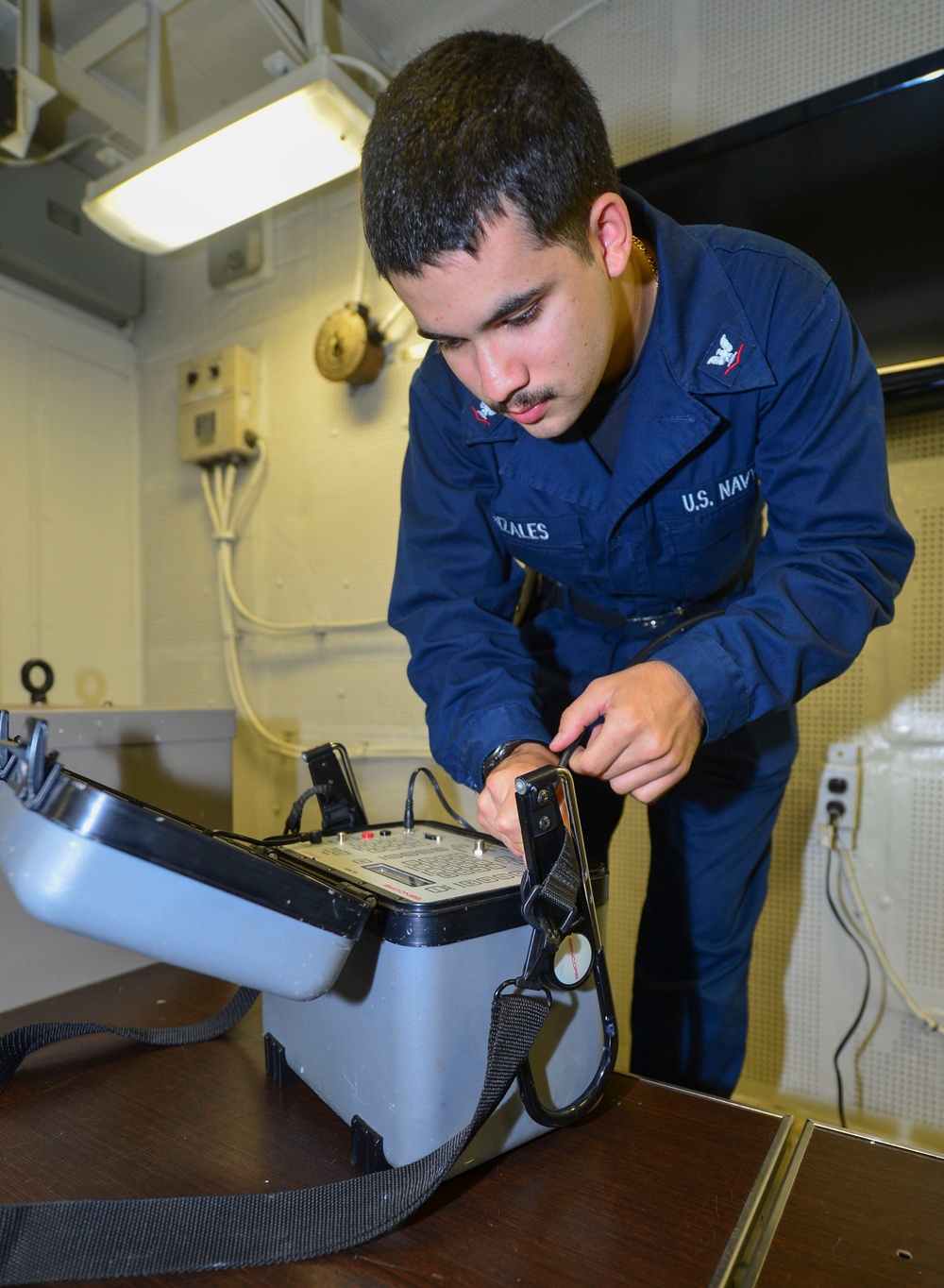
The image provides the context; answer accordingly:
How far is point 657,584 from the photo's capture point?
3.08ft

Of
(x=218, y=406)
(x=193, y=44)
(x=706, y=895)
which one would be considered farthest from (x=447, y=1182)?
(x=193, y=44)

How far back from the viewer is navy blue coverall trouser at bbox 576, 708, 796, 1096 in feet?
3.20

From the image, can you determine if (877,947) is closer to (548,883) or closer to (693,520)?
(693,520)

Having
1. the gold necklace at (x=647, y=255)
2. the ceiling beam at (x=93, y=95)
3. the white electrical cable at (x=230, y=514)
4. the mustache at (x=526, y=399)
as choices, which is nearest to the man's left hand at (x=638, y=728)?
the mustache at (x=526, y=399)

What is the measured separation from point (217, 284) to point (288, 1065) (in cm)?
216

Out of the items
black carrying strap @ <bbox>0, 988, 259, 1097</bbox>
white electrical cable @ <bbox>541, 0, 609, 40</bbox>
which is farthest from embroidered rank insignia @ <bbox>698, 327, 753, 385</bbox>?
white electrical cable @ <bbox>541, 0, 609, 40</bbox>

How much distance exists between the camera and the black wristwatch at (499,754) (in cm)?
74

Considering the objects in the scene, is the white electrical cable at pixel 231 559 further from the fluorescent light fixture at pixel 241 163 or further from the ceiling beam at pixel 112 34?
the ceiling beam at pixel 112 34

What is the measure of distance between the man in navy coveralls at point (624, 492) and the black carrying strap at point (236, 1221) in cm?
19

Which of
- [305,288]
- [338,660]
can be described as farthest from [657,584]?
[305,288]

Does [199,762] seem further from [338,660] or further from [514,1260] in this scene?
[338,660]

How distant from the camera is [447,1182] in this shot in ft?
1.87

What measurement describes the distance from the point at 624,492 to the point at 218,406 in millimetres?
1665

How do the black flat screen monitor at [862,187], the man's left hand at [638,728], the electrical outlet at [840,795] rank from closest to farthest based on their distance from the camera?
the man's left hand at [638,728]
the black flat screen monitor at [862,187]
the electrical outlet at [840,795]
